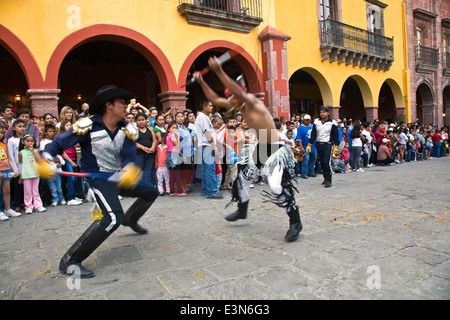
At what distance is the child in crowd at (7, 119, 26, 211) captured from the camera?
5.89 m

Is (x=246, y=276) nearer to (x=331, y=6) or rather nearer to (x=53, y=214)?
(x=53, y=214)

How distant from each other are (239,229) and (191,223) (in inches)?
30.4

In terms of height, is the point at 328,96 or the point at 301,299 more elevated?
the point at 328,96

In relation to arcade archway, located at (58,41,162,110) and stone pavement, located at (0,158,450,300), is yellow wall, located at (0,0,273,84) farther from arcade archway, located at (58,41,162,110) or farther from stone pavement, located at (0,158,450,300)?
stone pavement, located at (0,158,450,300)

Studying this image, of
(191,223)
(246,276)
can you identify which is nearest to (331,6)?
(191,223)

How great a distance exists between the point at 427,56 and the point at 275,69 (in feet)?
46.3

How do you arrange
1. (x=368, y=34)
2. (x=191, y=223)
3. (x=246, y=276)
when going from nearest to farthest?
(x=246, y=276)
(x=191, y=223)
(x=368, y=34)

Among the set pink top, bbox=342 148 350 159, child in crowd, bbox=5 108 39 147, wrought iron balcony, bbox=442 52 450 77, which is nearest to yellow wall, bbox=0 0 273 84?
child in crowd, bbox=5 108 39 147

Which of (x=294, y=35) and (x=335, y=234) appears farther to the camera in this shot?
(x=294, y=35)

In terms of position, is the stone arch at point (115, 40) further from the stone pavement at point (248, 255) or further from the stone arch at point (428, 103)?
the stone arch at point (428, 103)

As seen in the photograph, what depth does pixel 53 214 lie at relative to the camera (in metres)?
5.55

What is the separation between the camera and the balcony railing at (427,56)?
65.7ft

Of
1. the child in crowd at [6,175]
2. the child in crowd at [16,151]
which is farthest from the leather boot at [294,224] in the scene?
the child in crowd at [16,151]
